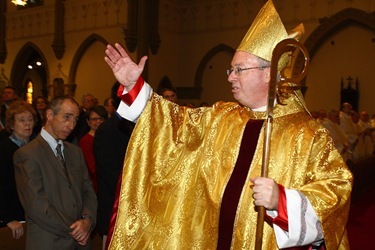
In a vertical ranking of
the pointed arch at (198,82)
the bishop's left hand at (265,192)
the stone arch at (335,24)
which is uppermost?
the stone arch at (335,24)

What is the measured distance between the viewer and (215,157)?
7.47 feet

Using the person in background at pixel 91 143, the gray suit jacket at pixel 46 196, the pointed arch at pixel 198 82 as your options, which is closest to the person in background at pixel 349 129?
the pointed arch at pixel 198 82

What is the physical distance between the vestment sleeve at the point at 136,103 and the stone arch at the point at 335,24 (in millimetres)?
8646

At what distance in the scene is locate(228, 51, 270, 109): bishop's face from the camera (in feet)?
7.11

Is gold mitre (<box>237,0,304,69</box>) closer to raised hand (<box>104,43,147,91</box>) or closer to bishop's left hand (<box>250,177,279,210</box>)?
raised hand (<box>104,43,147,91</box>)

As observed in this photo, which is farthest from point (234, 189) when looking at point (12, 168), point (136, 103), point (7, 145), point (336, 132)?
point (336, 132)

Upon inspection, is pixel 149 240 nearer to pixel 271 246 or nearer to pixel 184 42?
pixel 271 246

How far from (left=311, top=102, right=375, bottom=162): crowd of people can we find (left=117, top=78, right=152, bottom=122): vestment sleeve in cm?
644

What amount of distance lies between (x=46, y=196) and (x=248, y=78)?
1.36 meters

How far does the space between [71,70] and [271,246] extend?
13528 millimetres

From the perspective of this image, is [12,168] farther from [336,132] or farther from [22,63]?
[22,63]

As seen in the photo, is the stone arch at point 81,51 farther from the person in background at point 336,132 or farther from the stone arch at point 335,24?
the person in background at point 336,132

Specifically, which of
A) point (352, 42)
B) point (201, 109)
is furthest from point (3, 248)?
point (352, 42)

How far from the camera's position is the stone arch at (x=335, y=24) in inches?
416
